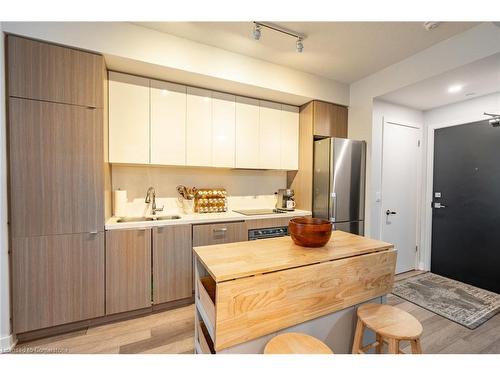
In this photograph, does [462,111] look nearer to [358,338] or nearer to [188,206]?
[358,338]

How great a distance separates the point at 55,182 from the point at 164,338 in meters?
1.56

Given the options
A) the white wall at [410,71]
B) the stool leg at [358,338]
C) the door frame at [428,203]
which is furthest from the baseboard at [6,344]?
the door frame at [428,203]

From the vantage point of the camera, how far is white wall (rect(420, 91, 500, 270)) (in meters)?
2.83

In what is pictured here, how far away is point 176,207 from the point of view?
2730mm

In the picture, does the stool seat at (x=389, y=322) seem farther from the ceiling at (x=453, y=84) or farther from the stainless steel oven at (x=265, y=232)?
the ceiling at (x=453, y=84)

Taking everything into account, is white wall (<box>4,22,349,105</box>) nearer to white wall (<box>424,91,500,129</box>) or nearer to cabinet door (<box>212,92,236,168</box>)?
cabinet door (<box>212,92,236,168</box>)

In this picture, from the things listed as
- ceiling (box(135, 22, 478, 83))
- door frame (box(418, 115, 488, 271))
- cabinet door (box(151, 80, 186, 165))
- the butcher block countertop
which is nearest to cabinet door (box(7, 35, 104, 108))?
cabinet door (box(151, 80, 186, 165))

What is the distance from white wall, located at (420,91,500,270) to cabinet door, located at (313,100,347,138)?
1267 mm

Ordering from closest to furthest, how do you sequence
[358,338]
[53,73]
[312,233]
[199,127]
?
[358,338], [312,233], [53,73], [199,127]

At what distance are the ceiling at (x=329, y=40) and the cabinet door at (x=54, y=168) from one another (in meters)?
1.11

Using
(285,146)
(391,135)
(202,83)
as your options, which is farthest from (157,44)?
(391,135)

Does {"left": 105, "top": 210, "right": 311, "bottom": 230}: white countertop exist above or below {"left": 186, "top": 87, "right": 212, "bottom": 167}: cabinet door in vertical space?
below

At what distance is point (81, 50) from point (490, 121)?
4347 mm

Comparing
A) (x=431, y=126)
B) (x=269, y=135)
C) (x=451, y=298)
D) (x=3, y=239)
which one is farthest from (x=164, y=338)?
(x=431, y=126)
